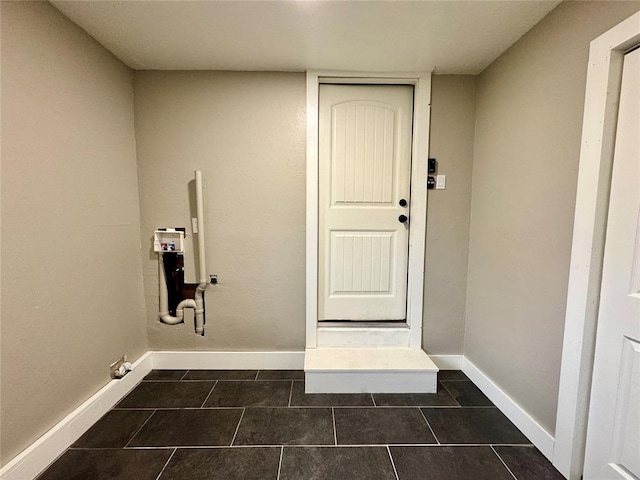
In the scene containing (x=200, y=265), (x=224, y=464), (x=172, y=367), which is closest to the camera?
(x=224, y=464)

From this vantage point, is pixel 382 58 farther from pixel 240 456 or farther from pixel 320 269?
pixel 240 456

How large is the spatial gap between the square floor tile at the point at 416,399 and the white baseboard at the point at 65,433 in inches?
64.8

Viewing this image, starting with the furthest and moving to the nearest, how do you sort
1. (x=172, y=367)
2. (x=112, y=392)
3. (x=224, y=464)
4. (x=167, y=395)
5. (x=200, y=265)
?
(x=172, y=367)
(x=200, y=265)
(x=167, y=395)
(x=112, y=392)
(x=224, y=464)

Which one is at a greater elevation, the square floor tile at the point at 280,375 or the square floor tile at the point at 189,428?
the square floor tile at the point at 189,428

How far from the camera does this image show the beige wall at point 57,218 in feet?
4.08

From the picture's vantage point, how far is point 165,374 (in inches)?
85.0

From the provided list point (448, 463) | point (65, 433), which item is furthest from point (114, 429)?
point (448, 463)

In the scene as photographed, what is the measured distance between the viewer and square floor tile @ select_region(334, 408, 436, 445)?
1530 millimetres

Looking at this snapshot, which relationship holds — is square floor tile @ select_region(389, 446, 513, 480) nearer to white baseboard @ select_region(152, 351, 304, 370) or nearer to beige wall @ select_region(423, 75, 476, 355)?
beige wall @ select_region(423, 75, 476, 355)

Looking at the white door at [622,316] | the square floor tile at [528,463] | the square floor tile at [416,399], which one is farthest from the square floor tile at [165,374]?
the white door at [622,316]

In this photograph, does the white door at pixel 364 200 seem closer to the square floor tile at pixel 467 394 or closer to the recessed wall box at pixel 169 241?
the square floor tile at pixel 467 394

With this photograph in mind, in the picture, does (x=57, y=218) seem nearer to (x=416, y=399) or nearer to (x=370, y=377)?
(x=370, y=377)

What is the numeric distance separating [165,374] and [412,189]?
2.30 meters

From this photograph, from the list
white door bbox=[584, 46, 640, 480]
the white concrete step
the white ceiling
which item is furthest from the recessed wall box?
white door bbox=[584, 46, 640, 480]
